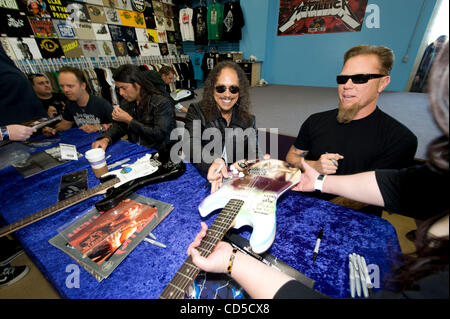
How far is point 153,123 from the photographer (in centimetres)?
237

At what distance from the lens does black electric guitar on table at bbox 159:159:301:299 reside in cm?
71

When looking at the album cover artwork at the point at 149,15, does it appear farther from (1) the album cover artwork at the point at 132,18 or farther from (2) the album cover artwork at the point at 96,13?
(2) the album cover artwork at the point at 96,13

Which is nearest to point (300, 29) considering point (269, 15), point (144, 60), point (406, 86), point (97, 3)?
point (269, 15)

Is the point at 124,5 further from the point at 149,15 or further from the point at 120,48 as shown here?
the point at 120,48

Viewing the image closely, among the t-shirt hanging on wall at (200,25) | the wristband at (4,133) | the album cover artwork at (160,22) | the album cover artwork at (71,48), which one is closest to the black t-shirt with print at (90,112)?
the wristband at (4,133)

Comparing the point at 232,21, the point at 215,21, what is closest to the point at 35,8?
the point at 215,21

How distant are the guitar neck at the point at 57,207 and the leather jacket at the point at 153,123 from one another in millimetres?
1045

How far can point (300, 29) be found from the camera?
5.94 meters

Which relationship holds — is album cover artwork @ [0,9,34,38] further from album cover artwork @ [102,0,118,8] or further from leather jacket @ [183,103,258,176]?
leather jacket @ [183,103,258,176]

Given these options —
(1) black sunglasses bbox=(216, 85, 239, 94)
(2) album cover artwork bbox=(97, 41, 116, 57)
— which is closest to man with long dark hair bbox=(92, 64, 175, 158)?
(1) black sunglasses bbox=(216, 85, 239, 94)

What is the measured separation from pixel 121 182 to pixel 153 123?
1.27 meters

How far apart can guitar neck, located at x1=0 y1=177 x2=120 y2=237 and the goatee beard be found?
1.86m

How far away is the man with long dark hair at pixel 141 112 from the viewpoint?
7.11 feet
